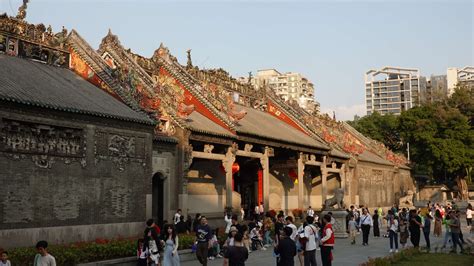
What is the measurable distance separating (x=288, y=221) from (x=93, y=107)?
25.6 feet

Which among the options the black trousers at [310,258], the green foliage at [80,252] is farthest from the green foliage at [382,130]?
the black trousers at [310,258]

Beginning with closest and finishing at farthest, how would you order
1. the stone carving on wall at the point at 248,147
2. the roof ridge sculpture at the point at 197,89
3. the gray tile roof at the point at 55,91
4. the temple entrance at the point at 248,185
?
the gray tile roof at the point at 55,91 < the roof ridge sculpture at the point at 197,89 < the stone carving on wall at the point at 248,147 < the temple entrance at the point at 248,185

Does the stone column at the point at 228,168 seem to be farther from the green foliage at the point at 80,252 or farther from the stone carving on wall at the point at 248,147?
the green foliage at the point at 80,252

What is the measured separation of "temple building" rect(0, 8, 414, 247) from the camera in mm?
15453

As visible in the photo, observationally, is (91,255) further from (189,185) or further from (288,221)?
(189,185)

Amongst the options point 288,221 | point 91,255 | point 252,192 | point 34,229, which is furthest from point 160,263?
point 252,192

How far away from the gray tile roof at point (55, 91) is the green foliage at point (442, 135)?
1414 inches

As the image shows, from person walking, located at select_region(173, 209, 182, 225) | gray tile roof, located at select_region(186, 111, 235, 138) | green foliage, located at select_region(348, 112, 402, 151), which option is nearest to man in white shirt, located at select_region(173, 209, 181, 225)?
person walking, located at select_region(173, 209, 182, 225)

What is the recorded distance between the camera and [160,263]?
12281 mm

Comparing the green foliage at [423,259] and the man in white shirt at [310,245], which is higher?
the man in white shirt at [310,245]

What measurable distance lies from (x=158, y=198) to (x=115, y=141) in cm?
498

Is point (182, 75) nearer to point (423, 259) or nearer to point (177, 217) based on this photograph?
point (177, 217)

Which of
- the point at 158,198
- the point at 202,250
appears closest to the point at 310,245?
the point at 202,250

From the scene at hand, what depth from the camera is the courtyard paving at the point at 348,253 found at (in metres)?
16.5
